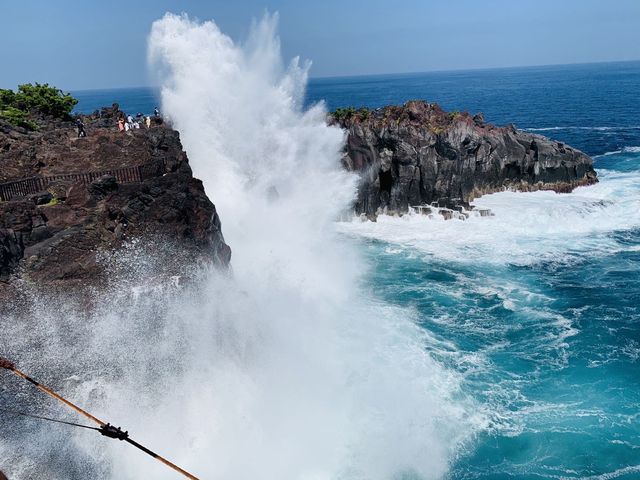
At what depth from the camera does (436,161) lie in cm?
3966

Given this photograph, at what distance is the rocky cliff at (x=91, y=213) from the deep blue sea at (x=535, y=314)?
11128mm

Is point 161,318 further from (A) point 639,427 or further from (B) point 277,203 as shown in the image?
(B) point 277,203

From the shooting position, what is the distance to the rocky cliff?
52.8 feet

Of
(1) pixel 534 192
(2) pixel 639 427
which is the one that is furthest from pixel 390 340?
(1) pixel 534 192

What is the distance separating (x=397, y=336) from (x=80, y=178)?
15528 millimetres

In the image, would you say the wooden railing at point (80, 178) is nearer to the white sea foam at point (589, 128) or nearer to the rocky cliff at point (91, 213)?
the rocky cliff at point (91, 213)

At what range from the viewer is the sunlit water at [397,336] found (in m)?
14.8

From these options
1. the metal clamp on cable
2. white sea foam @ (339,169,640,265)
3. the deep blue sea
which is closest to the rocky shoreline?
white sea foam @ (339,169,640,265)

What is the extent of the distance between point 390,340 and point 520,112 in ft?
293

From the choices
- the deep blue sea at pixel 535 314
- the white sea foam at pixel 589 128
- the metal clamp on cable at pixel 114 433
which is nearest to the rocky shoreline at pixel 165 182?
the deep blue sea at pixel 535 314

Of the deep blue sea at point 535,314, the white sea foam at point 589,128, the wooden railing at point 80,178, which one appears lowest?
the deep blue sea at point 535,314

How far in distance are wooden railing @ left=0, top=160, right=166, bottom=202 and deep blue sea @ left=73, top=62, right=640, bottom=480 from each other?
13134mm

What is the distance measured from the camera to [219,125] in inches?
1364

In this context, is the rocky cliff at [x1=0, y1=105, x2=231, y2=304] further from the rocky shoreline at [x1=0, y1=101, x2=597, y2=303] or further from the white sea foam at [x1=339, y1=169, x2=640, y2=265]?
the white sea foam at [x1=339, y1=169, x2=640, y2=265]
